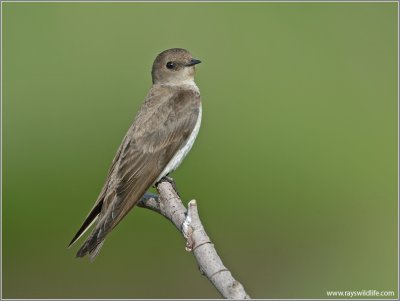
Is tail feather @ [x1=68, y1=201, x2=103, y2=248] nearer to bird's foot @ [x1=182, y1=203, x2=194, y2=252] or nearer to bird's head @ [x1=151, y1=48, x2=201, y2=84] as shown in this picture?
bird's foot @ [x1=182, y1=203, x2=194, y2=252]

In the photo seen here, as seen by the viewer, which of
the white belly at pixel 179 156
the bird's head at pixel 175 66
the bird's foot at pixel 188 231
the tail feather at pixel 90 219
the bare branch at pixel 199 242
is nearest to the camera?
the bare branch at pixel 199 242

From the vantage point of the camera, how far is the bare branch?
3355 mm

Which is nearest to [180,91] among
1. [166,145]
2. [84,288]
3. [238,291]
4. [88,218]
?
[166,145]

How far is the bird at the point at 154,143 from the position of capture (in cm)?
523

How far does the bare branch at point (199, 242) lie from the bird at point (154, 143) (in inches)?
13.6

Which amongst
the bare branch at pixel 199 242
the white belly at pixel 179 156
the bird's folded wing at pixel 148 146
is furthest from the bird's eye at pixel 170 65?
the bare branch at pixel 199 242

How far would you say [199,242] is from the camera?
3799 millimetres

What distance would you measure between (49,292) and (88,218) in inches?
99.9

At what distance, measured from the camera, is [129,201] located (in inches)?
205

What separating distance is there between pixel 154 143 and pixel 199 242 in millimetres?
2115

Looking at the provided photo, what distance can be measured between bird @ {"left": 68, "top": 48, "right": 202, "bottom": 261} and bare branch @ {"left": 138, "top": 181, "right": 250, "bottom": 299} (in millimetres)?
345

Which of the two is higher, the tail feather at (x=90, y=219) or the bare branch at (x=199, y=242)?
the bare branch at (x=199, y=242)

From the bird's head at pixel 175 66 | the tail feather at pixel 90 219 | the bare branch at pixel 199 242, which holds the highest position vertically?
the bird's head at pixel 175 66

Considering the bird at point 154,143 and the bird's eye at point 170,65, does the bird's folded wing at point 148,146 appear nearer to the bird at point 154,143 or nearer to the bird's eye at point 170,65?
the bird at point 154,143
